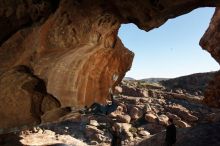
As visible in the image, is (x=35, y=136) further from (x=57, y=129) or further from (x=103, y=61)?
(x=103, y=61)

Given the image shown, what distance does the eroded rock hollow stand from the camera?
9.46 metres

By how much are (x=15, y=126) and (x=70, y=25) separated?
15.2 ft

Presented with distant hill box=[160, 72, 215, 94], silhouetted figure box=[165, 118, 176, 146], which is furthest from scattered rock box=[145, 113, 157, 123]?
silhouetted figure box=[165, 118, 176, 146]

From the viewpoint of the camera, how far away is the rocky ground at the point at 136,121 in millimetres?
19562

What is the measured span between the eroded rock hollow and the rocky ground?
597cm

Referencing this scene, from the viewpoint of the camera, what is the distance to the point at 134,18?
10.9m

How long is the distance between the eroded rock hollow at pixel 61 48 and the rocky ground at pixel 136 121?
597 centimetres

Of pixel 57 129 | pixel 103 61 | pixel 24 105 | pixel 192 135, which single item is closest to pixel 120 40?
pixel 103 61

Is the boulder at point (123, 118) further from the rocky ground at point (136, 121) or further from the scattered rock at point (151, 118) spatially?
the scattered rock at point (151, 118)

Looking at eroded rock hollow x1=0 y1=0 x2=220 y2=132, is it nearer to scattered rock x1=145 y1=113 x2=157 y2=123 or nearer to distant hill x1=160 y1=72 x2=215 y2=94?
scattered rock x1=145 y1=113 x2=157 y2=123

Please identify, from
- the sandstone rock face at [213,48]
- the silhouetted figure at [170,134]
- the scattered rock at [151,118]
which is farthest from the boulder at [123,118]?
Answer: the silhouetted figure at [170,134]

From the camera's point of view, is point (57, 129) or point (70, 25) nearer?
point (70, 25)

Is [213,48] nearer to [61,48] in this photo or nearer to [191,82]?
[61,48]

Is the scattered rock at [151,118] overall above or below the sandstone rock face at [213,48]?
below
